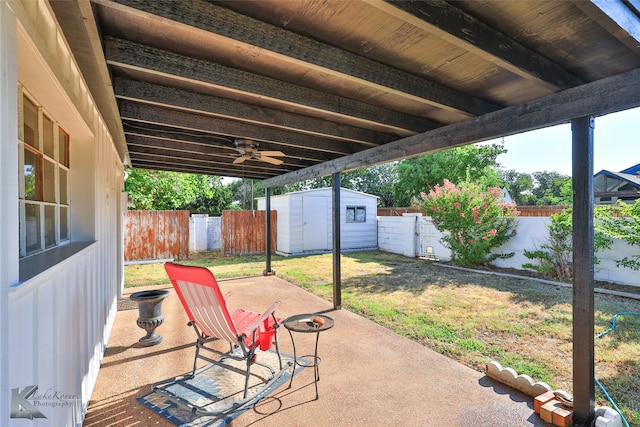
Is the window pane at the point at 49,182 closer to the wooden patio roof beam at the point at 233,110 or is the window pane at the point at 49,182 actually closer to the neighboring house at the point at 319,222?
the wooden patio roof beam at the point at 233,110

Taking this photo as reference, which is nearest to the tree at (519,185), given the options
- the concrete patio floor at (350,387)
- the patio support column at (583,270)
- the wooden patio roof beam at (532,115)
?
the wooden patio roof beam at (532,115)

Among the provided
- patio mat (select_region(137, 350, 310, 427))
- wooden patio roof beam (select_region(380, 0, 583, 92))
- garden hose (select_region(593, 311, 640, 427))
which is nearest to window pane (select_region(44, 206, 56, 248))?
patio mat (select_region(137, 350, 310, 427))

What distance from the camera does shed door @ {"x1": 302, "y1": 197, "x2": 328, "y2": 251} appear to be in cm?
1219

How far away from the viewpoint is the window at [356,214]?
13039mm

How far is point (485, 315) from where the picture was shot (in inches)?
188

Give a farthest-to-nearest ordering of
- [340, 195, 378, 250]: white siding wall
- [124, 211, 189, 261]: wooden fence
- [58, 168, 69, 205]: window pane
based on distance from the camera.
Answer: [340, 195, 378, 250]: white siding wall, [124, 211, 189, 261]: wooden fence, [58, 168, 69, 205]: window pane

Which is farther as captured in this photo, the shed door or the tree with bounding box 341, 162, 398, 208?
the tree with bounding box 341, 162, 398, 208

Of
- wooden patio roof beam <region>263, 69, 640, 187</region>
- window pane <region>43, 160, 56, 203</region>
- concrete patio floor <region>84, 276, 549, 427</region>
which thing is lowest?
concrete patio floor <region>84, 276, 549, 427</region>

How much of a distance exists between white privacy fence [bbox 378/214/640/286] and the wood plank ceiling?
5763 millimetres

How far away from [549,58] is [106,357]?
4828 mm

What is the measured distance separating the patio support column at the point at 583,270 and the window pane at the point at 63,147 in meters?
3.87

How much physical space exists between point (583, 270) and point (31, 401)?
10.7 ft

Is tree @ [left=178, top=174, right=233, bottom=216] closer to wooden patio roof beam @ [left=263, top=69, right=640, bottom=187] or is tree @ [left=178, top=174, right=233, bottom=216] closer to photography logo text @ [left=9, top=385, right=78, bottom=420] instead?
wooden patio roof beam @ [left=263, top=69, right=640, bottom=187]

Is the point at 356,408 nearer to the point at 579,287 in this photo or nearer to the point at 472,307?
the point at 579,287
